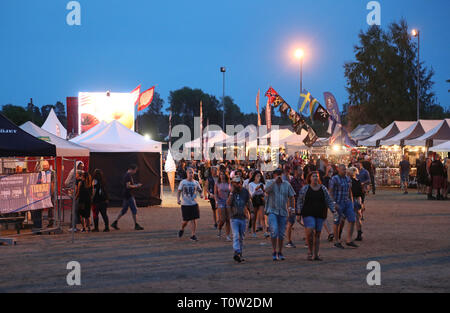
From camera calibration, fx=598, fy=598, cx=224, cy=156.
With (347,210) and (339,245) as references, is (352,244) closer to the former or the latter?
(339,245)

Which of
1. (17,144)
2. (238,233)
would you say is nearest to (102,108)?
(17,144)

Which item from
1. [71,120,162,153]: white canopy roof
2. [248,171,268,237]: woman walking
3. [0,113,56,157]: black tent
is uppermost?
[71,120,162,153]: white canopy roof

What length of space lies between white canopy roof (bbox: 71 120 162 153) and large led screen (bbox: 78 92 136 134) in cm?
1016

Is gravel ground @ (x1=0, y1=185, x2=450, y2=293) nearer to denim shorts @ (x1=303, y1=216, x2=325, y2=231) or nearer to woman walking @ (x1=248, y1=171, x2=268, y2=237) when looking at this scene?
denim shorts @ (x1=303, y1=216, x2=325, y2=231)

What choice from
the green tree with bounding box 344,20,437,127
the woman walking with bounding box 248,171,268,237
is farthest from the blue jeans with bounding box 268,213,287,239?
the green tree with bounding box 344,20,437,127

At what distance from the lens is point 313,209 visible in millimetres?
10414

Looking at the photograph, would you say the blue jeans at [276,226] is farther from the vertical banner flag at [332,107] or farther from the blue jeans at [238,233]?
the vertical banner flag at [332,107]

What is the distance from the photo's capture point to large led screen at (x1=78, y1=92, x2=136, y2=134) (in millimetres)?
34031

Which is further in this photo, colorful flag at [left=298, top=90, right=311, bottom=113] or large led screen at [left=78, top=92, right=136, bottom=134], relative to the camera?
large led screen at [left=78, top=92, right=136, bottom=134]

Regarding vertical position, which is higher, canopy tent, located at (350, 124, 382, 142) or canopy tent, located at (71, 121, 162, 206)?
canopy tent, located at (350, 124, 382, 142)

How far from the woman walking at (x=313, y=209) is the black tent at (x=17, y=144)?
21.3ft

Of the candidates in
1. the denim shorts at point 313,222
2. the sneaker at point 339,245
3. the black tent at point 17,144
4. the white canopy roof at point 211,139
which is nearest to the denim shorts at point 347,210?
the sneaker at point 339,245
